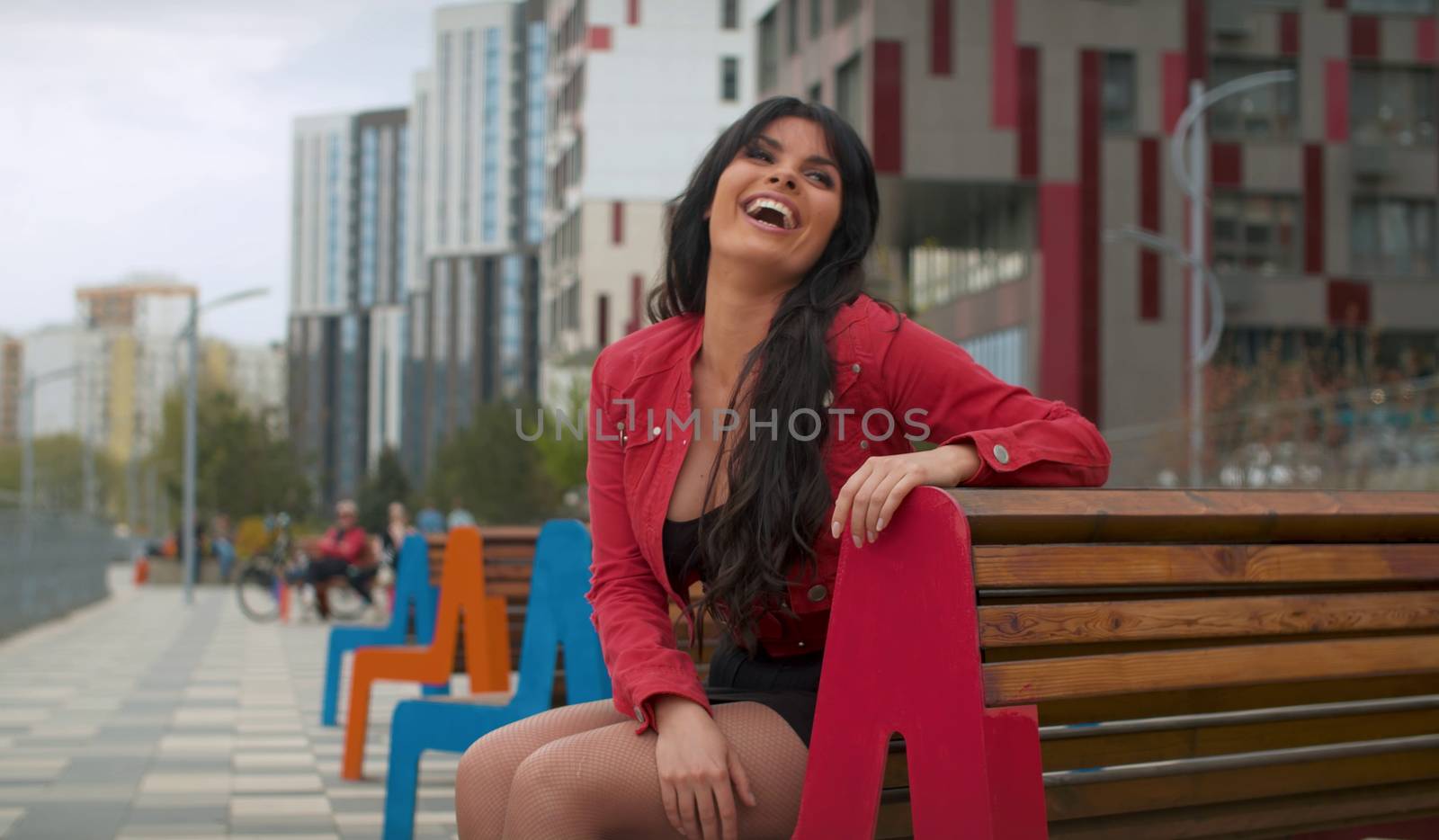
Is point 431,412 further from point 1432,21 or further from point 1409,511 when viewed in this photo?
point 1409,511

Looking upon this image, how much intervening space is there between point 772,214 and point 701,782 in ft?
3.36

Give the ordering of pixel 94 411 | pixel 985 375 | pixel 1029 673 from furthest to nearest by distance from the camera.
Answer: pixel 94 411 → pixel 985 375 → pixel 1029 673

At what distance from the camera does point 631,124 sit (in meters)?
67.1

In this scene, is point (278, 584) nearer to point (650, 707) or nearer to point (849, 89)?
point (849, 89)

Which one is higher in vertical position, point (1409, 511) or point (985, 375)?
point (985, 375)

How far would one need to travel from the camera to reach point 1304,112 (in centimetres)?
4141

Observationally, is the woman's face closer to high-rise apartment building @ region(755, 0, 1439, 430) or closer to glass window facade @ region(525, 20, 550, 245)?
high-rise apartment building @ region(755, 0, 1439, 430)

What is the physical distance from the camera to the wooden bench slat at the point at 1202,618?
6.88 feet

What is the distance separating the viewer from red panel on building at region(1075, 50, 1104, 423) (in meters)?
39.6

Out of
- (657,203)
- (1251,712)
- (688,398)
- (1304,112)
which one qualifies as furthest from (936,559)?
(657,203)

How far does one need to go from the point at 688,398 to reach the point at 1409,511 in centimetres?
113

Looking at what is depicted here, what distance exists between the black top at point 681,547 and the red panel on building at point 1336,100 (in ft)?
137

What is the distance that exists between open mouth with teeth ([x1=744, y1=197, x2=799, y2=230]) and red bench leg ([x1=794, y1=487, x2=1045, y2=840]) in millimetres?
816

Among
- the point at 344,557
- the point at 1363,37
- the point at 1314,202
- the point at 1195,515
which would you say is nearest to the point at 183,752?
the point at 1195,515
